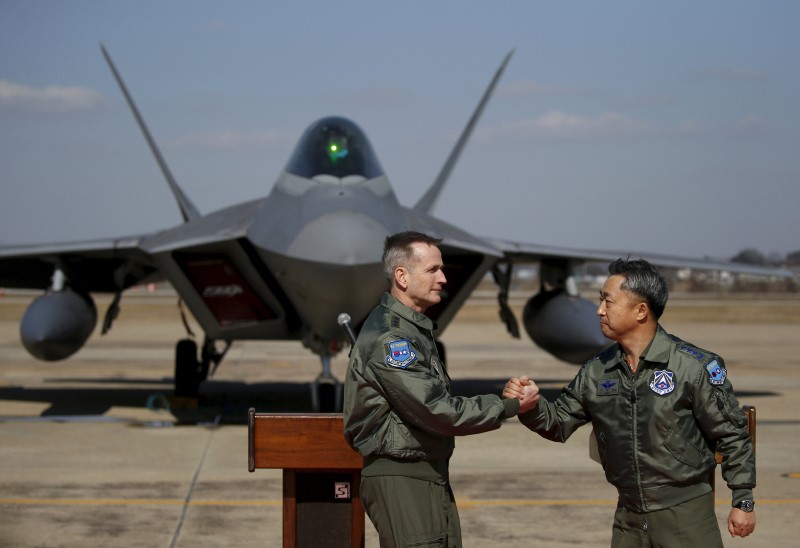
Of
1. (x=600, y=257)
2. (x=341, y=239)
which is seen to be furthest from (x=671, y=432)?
(x=600, y=257)

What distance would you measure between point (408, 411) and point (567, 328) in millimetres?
8773

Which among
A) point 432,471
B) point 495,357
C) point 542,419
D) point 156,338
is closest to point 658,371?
point 542,419

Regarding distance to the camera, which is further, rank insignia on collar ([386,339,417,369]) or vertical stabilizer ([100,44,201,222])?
vertical stabilizer ([100,44,201,222])

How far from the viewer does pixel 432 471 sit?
3.50 meters

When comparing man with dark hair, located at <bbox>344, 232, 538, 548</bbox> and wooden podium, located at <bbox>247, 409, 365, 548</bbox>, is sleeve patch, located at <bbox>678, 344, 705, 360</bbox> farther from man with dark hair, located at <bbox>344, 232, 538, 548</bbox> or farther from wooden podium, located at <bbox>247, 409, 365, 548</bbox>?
wooden podium, located at <bbox>247, 409, 365, 548</bbox>

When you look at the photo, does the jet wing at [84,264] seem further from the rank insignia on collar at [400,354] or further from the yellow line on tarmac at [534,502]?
the rank insignia on collar at [400,354]

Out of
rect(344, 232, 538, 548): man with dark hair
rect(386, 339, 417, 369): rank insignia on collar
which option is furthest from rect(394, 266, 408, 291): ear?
rect(386, 339, 417, 369): rank insignia on collar

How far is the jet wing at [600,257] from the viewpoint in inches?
492

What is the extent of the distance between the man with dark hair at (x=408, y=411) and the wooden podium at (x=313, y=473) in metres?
0.52

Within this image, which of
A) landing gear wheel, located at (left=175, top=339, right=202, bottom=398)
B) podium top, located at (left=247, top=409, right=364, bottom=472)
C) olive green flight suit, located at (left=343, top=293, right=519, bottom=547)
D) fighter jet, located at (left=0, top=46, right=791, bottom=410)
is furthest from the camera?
landing gear wheel, located at (left=175, top=339, right=202, bottom=398)

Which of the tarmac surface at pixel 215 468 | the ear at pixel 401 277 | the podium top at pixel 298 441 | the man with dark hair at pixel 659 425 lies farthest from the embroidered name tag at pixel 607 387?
the tarmac surface at pixel 215 468

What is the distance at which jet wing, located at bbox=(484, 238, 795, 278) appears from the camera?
41.0 ft

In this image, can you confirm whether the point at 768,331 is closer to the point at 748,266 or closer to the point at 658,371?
the point at 748,266

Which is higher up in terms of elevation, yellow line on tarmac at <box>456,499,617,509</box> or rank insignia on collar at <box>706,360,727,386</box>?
rank insignia on collar at <box>706,360,727,386</box>
